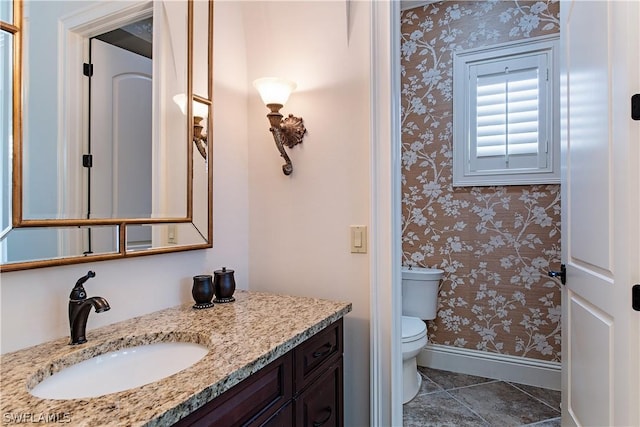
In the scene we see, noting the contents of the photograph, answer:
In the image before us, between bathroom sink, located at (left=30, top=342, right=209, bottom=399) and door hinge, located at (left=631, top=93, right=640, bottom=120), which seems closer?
bathroom sink, located at (left=30, top=342, right=209, bottom=399)

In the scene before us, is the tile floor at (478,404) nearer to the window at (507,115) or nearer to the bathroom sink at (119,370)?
the window at (507,115)

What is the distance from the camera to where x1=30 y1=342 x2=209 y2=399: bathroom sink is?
2.80 feet

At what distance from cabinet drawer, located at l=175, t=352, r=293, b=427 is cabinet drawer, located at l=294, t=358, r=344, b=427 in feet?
0.32

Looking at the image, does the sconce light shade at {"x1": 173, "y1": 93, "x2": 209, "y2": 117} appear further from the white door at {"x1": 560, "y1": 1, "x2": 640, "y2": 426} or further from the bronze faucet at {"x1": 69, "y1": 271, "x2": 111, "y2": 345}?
the white door at {"x1": 560, "y1": 1, "x2": 640, "y2": 426}

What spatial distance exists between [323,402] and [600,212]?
1212 mm

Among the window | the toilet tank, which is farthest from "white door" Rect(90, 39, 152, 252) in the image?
the window

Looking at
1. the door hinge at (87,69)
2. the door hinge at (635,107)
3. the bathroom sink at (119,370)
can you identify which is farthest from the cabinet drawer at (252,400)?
→ the door hinge at (635,107)

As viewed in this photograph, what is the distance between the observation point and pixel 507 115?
2.57 meters

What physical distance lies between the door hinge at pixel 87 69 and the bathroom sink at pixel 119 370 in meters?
0.83

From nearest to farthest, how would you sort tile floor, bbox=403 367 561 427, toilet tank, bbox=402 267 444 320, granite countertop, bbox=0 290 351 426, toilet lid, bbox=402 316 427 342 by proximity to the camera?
1. granite countertop, bbox=0 290 351 426
2. tile floor, bbox=403 367 561 427
3. toilet lid, bbox=402 316 427 342
4. toilet tank, bbox=402 267 444 320

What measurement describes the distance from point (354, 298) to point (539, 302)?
5.42 ft

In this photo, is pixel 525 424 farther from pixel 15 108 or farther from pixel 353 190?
pixel 15 108

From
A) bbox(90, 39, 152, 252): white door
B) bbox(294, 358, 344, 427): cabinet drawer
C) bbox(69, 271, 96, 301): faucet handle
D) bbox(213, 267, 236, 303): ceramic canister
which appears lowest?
bbox(294, 358, 344, 427): cabinet drawer

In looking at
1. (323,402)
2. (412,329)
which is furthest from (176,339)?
(412,329)
